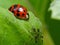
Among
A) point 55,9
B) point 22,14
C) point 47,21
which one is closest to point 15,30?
point 22,14

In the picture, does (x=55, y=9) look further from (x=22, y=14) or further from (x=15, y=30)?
(x=15, y=30)

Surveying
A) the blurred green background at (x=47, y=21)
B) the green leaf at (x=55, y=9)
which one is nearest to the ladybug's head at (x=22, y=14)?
the blurred green background at (x=47, y=21)

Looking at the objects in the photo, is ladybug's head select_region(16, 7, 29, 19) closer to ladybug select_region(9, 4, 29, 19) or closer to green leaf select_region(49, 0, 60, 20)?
ladybug select_region(9, 4, 29, 19)

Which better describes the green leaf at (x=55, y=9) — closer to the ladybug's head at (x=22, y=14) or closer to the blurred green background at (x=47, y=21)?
the blurred green background at (x=47, y=21)

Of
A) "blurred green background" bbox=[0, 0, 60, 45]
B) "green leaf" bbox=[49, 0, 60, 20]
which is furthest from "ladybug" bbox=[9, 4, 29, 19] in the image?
"green leaf" bbox=[49, 0, 60, 20]

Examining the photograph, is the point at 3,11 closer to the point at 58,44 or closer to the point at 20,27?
the point at 20,27

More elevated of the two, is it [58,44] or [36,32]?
[36,32]

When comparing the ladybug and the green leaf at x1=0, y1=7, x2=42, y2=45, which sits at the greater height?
the ladybug

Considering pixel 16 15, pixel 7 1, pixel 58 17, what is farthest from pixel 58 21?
pixel 16 15
